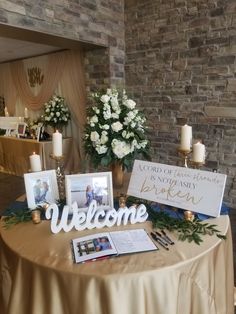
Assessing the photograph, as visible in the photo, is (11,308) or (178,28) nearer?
(11,308)

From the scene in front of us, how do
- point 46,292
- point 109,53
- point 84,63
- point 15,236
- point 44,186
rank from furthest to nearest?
point 84,63, point 109,53, point 44,186, point 15,236, point 46,292

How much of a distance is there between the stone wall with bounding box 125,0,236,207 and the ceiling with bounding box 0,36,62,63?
157 cm

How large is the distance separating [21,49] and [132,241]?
176 inches

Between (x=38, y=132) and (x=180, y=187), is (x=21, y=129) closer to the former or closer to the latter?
(x=38, y=132)

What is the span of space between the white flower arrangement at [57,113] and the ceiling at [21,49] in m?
0.85

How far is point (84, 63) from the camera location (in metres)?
3.87

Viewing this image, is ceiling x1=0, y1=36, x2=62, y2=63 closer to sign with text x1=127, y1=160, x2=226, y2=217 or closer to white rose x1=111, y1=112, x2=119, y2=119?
white rose x1=111, y1=112, x2=119, y2=119

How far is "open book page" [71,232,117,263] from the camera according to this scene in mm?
1021

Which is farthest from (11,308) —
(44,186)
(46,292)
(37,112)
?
(37,112)

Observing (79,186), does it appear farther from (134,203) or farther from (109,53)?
(109,53)

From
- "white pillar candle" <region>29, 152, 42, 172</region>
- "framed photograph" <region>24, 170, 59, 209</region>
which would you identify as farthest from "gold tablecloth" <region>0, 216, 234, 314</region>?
"white pillar candle" <region>29, 152, 42, 172</region>

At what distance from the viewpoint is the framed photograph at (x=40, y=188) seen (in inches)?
54.6

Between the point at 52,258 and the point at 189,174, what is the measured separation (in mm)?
733

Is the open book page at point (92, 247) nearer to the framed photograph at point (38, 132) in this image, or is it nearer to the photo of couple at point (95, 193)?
the photo of couple at point (95, 193)
